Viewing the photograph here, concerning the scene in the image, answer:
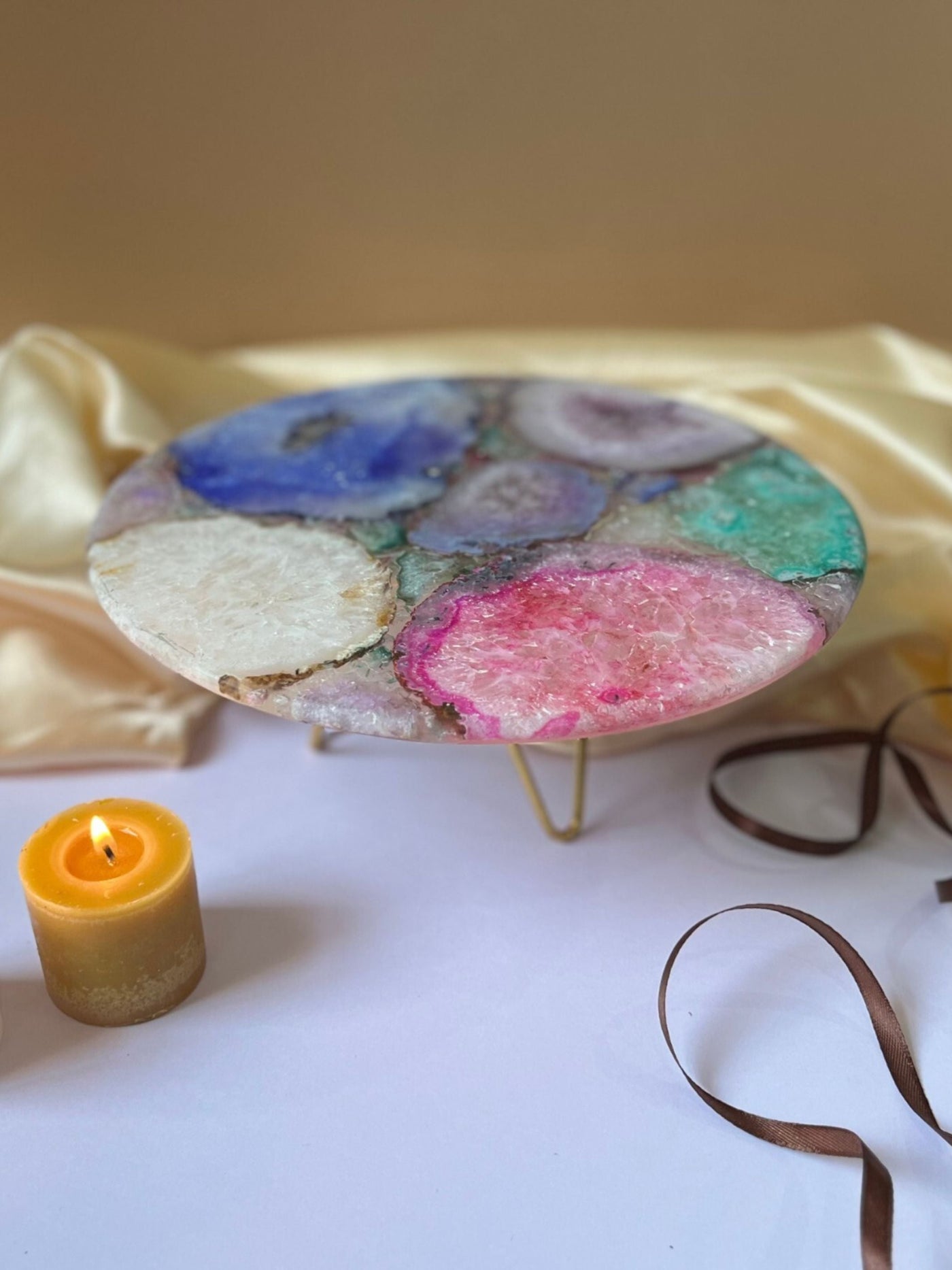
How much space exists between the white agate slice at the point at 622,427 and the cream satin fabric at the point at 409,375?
0.19 m

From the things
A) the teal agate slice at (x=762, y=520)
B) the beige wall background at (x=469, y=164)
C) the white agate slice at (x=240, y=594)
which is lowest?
the white agate slice at (x=240, y=594)

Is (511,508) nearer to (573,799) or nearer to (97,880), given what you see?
(573,799)

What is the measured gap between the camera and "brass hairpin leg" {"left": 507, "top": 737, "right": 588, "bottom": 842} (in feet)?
3.17

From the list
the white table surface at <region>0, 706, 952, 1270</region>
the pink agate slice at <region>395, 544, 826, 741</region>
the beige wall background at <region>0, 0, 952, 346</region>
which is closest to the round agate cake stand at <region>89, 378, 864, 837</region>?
the pink agate slice at <region>395, 544, 826, 741</region>

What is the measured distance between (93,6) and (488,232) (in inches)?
18.9

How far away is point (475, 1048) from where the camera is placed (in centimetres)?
84

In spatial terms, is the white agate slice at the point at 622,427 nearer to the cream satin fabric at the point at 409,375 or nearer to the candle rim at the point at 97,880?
the cream satin fabric at the point at 409,375

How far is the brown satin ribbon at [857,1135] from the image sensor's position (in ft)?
2.34

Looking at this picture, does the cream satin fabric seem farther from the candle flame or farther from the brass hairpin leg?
the candle flame

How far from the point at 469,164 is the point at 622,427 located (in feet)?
1.64

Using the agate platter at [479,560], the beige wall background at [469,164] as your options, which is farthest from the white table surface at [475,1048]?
the beige wall background at [469,164]

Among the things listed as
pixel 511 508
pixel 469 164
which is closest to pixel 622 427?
pixel 511 508

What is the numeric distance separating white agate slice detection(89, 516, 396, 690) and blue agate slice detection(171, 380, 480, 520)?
0.18 ft

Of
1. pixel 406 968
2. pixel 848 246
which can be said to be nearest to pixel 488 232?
pixel 848 246
